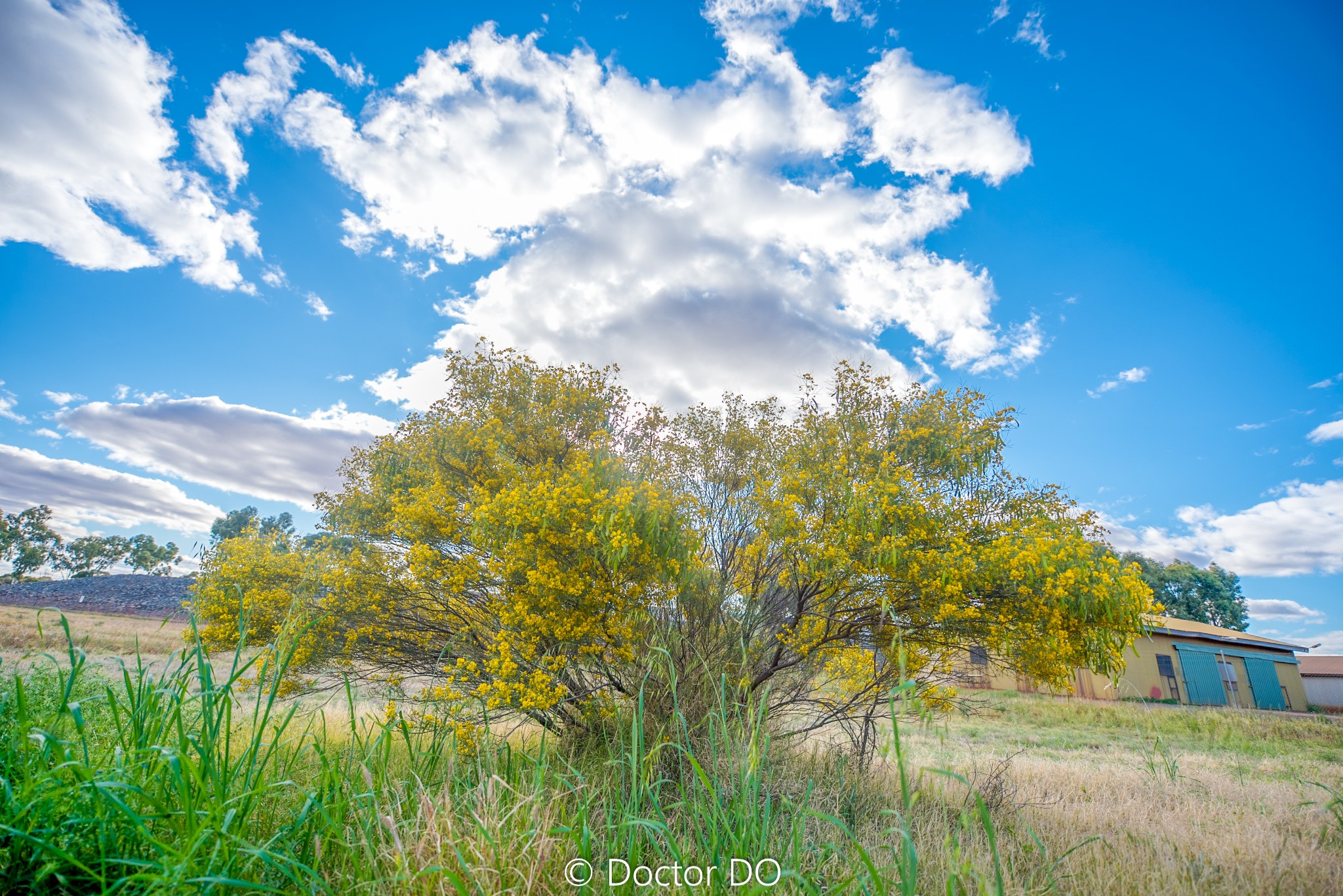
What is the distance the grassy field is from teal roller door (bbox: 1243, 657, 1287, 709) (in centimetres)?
1834

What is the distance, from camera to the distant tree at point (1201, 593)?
32.6 m

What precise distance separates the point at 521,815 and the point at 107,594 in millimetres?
41659

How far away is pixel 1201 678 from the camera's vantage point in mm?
19344

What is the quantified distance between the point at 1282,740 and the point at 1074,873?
14.8 m

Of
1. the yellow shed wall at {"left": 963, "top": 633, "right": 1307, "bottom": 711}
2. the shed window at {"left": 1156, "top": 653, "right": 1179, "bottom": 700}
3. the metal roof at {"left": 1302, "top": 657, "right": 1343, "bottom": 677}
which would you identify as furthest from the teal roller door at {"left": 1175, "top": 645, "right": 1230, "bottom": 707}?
the metal roof at {"left": 1302, "top": 657, "right": 1343, "bottom": 677}

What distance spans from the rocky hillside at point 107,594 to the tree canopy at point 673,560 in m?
Result: 27.1

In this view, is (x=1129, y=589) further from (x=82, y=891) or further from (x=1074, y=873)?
(x=82, y=891)

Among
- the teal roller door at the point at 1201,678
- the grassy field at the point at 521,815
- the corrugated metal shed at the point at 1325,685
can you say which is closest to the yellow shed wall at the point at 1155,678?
the teal roller door at the point at 1201,678

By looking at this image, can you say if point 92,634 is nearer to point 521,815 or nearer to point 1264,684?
point 521,815

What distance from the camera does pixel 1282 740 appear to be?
41.6ft

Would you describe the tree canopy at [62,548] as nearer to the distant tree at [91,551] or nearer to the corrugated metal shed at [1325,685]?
the distant tree at [91,551]

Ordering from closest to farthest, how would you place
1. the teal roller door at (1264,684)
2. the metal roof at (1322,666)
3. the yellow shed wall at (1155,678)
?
the yellow shed wall at (1155,678) → the teal roller door at (1264,684) → the metal roof at (1322,666)

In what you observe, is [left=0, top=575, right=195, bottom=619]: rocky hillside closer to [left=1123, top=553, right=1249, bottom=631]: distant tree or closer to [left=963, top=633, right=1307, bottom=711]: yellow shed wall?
[left=963, top=633, right=1307, bottom=711]: yellow shed wall

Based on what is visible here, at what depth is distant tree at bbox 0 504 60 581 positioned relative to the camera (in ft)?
143
